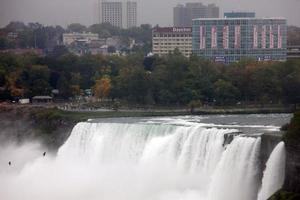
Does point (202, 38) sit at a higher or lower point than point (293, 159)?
higher

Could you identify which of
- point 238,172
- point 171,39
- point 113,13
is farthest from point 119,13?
point 238,172

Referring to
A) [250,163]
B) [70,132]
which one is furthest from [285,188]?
[70,132]

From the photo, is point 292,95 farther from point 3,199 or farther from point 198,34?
point 198,34

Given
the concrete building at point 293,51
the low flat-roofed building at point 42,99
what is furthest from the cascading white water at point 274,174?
the concrete building at point 293,51

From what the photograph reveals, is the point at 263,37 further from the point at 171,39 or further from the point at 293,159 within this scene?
the point at 293,159

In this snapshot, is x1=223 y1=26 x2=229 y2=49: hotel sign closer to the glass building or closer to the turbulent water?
the glass building

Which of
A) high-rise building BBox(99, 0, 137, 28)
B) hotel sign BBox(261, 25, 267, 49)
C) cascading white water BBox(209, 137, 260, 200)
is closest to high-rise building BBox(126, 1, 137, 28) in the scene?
high-rise building BBox(99, 0, 137, 28)

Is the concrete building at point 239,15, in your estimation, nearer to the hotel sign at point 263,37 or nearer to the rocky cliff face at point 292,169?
the hotel sign at point 263,37
